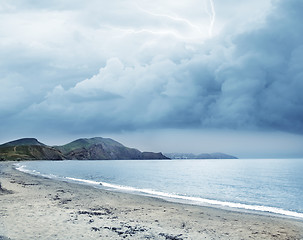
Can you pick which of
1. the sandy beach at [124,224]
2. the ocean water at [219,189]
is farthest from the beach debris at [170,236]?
the ocean water at [219,189]

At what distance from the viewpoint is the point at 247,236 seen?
20750 mm

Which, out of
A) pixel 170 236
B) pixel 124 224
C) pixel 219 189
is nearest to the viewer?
pixel 170 236

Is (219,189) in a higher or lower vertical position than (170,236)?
lower

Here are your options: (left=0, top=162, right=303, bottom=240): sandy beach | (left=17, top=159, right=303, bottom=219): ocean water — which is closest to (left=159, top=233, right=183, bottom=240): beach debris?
(left=0, top=162, right=303, bottom=240): sandy beach

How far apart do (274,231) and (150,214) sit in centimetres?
1119

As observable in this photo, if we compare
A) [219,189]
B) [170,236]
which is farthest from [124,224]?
[219,189]

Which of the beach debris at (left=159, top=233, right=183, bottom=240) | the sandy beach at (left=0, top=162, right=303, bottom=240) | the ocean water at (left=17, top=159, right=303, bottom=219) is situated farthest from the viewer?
the ocean water at (left=17, top=159, right=303, bottom=219)

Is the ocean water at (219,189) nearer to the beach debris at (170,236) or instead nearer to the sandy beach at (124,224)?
the sandy beach at (124,224)

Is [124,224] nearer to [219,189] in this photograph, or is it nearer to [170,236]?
[170,236]

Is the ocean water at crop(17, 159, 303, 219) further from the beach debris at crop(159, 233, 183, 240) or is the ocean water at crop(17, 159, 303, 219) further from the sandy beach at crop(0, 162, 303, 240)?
the beach debris at crop(159, 233, 183, 240)

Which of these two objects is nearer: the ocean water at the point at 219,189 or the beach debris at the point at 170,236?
the beach debris at the point at 170,236

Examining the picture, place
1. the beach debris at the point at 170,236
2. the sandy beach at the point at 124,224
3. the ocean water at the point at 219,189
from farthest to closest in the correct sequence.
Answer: the ocean water at the point at 219,189 → the sandy beach at the point at 124,224 → the beach debris at the point at 170,236

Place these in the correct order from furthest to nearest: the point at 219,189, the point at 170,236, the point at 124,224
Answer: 1. the point at 219,189
2. the point at 124,224
3. the point at 170,236

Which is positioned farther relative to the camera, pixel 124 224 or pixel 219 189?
pixel 219 189
